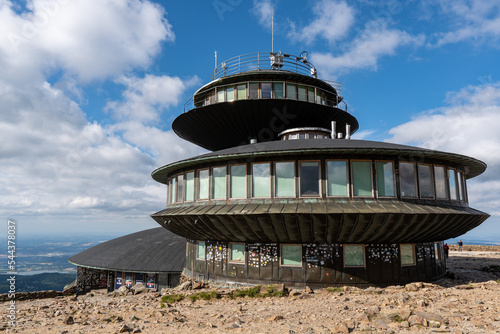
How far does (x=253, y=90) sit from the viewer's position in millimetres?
27922

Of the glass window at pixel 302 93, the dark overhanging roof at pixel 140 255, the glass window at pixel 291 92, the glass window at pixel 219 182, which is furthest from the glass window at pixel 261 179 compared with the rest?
the glass window at pixel 302 93

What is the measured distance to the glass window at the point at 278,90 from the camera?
27.8 m

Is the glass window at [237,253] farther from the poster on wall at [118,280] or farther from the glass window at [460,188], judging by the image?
the poster on wall at [118,280]

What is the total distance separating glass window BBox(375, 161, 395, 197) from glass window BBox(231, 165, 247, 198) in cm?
654

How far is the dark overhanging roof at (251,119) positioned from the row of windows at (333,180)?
34.7 feet

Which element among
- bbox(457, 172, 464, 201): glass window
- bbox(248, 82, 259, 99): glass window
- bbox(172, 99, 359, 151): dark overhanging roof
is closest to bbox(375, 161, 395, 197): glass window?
bbox(457, 172, 464, 201): glass window

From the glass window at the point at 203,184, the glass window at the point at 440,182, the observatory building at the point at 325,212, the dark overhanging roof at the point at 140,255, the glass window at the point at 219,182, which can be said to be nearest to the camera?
the observatory building at the point at 325,212

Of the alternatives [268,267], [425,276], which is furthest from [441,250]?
[268,267]

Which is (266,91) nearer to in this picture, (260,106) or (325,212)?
(260,106)

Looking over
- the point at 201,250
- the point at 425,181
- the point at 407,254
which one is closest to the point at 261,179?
the point at 201,250

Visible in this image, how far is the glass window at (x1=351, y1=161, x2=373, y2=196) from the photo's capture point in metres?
15.2

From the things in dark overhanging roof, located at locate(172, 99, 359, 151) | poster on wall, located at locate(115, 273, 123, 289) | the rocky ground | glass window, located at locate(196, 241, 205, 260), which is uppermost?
dark overhanging roof, located at locate(172, 99, 359, 151)

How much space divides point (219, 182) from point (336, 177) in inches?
242

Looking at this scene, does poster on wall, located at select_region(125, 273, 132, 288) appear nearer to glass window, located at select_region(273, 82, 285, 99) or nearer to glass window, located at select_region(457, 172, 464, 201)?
glass window, located at select_region(273, 82, 285, 99)
